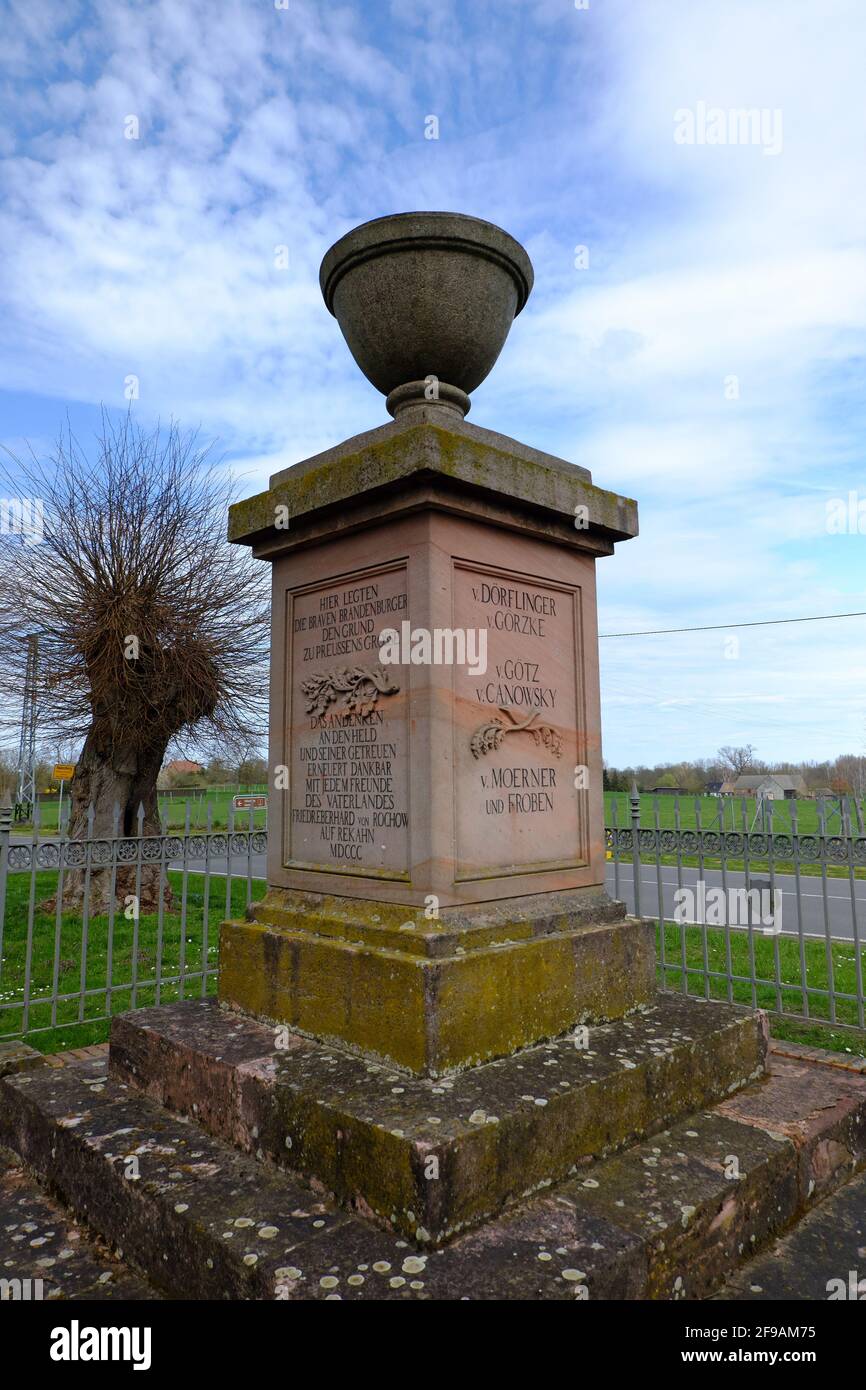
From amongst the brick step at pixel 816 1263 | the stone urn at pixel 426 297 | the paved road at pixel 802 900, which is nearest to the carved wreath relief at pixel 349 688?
the stone urn at pixel 426 297

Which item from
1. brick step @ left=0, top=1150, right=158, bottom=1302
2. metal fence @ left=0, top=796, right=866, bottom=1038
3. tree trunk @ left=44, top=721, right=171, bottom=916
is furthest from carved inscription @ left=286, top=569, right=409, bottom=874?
tree trunk @ left=44, top=721, right=171, bottom=916

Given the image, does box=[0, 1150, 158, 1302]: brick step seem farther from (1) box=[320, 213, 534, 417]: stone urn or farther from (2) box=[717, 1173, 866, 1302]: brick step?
(1) box=[320, 213, 534, 417]: stone urn

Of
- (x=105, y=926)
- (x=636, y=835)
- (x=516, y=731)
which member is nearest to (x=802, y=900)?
(x=636, y=835)

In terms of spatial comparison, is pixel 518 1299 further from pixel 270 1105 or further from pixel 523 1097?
pixel 270 1105

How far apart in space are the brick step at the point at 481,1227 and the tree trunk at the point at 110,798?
7.55m

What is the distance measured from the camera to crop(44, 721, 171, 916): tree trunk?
33.8 feet

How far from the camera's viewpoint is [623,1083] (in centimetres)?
265

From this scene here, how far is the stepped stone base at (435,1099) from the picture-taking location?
2158 millimetres

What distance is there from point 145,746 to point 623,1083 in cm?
895

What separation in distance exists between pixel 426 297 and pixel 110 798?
28.8ft

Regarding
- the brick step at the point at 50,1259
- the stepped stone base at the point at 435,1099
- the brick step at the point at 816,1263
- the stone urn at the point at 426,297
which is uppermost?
the stone urn at the point at 426,297

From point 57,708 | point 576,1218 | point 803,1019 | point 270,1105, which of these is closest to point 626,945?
point 576,1218

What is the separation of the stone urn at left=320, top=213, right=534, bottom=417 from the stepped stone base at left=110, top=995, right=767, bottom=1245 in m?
2.64

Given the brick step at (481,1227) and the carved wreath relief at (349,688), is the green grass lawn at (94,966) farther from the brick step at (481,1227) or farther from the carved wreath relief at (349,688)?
the carved wreath relief at (349,688)
